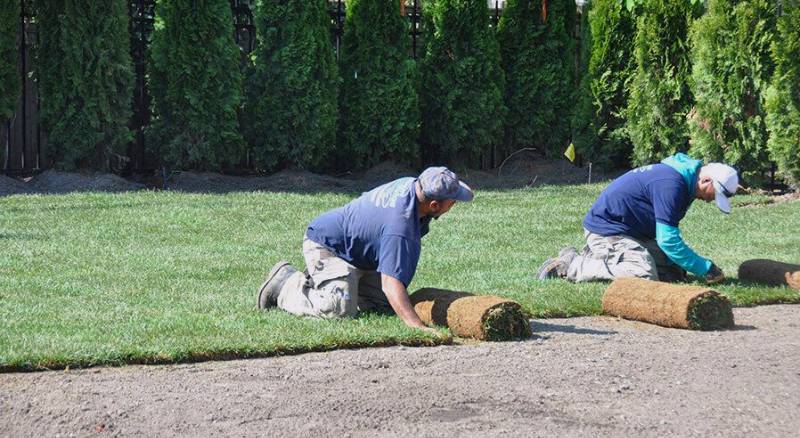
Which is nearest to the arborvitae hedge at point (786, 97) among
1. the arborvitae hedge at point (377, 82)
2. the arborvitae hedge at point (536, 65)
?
the arborvitae hedge at point (536, 65)

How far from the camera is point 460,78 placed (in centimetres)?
1630

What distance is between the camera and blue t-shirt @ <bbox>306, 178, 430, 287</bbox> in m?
6.77

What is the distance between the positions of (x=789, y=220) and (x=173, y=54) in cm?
816

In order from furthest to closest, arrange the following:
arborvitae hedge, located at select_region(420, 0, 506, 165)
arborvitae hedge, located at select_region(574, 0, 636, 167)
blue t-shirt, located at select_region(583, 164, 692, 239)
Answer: arborvitae hedge, located at select_region(420, 0, 506, 165) < arborvitae hedge, located at select_region(574, 0, 636, 167) < blue t-shirt, located at select_region(583, 164, 692, 239)

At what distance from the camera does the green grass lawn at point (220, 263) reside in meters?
6.52

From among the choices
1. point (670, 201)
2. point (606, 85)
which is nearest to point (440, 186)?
point (670, 201)

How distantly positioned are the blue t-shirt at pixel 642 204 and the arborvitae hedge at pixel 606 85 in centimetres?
733

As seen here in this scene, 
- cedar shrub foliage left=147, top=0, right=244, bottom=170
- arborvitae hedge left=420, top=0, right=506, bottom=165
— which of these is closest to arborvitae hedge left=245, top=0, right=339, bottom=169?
cedar shrub foliage left=147, top=0, right=244, bottom=170

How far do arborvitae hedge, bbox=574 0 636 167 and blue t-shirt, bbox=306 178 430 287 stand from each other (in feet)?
31.0

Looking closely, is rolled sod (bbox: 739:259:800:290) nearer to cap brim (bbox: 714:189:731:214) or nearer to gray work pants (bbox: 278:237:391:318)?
cap brim (bbox: 714:189:731:214)

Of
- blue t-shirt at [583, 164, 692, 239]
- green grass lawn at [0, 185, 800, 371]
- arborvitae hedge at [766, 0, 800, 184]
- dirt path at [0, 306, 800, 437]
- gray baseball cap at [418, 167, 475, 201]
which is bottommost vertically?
dirt path at [0, 306, 800, 437]

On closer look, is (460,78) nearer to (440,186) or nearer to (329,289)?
(329,289)

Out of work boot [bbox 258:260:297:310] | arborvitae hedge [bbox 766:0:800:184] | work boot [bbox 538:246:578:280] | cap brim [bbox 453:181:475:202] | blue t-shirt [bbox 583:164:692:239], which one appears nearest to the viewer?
Answer: cap brim [bbox 453:181:475:202]

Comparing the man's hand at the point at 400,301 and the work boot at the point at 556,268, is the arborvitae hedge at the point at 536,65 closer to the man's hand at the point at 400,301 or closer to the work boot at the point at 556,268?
the work boot at the point at 556,268
